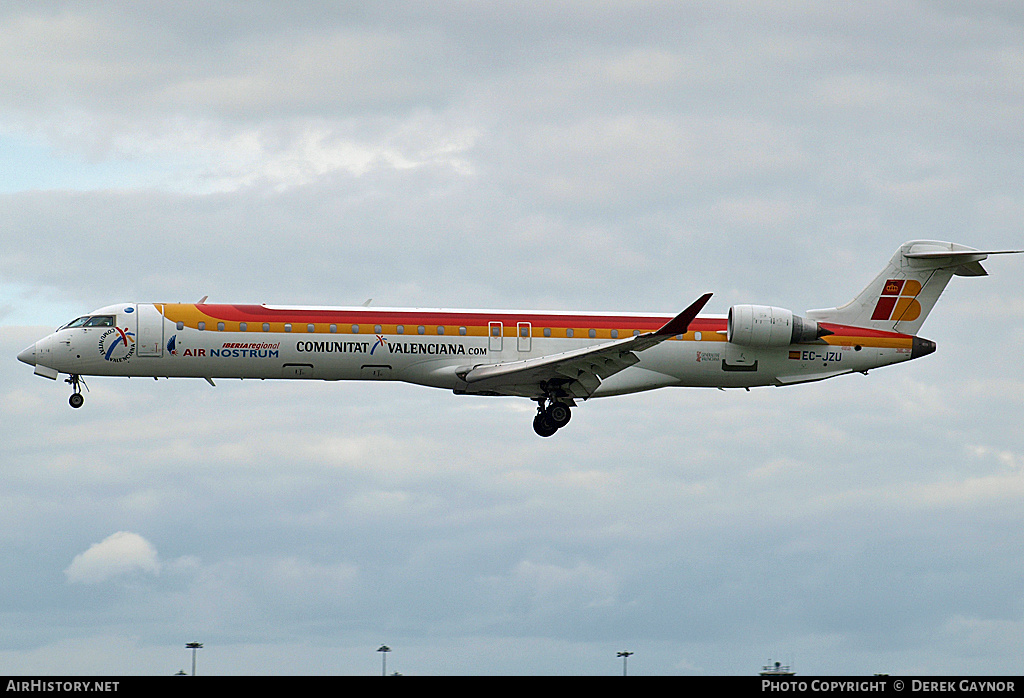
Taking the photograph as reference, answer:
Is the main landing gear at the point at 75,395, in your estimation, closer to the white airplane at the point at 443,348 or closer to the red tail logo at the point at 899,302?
the white airplane at the point at 443,348

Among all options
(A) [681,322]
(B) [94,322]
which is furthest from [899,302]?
(B) [94,322]

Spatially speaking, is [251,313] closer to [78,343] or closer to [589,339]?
[78,343]

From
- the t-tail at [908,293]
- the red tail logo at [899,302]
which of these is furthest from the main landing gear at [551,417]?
the red tail logo at [899,302]

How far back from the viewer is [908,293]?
44.4 meters

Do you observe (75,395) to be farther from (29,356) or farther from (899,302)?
(899,302)

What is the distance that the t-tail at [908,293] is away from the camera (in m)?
44.1

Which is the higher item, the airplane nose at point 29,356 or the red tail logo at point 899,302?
the red tail logo at point 899,302

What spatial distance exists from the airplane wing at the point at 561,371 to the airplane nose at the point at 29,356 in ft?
44.9

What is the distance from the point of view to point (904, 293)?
44375mm

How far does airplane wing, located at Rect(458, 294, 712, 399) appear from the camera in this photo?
127 ft

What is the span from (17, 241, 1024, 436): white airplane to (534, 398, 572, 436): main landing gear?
0.03m

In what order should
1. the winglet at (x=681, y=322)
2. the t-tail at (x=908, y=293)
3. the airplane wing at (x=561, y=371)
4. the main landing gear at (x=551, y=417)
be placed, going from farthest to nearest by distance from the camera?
the t-tail at (x=908, y=293) < the main landing gear at (x=551, y=417) < the airplane wing at (x=561, y=371) < the winglet at (x=681, y=322)
